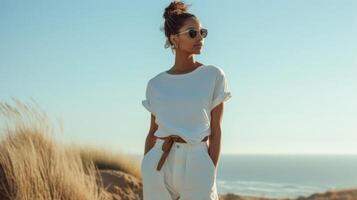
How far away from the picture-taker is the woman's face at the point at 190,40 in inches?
153

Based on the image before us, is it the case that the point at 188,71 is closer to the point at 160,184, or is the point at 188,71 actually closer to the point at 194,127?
the point at 194,127

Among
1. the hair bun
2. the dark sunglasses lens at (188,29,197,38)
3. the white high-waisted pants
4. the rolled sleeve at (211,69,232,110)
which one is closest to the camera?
the white high-waisted pants

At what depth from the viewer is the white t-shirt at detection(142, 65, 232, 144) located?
3740mm

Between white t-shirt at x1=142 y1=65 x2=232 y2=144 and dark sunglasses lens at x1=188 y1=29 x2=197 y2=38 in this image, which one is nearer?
white t-shirt at x1=142 y1=65 x2=232 y2=144

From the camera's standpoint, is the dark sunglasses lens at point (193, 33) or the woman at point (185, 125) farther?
the dark sunglasses lens at point (193, 33)

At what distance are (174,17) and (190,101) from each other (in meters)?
0.50

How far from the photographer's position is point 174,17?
157 inches

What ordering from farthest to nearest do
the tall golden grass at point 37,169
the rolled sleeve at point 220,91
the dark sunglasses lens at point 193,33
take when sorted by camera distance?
the tall golden grass at point 37,169 < the dark sunglasses lens at point 193,33 < the rolled sleeve at point 220,91

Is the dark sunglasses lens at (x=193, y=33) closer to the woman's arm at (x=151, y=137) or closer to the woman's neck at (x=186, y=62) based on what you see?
the woman's neck at (x=186, y=62)

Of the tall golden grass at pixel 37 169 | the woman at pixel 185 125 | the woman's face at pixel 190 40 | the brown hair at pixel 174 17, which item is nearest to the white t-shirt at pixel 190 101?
the woman at pixel 185 125

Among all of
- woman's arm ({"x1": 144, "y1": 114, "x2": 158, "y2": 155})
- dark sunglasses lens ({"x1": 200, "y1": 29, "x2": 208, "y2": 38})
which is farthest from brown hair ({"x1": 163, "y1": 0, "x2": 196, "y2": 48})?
woman's arm ({"x1": 144, "y1": 114, "x2": 158, "y2": 155})

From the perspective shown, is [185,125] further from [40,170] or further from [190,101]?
[40,170]

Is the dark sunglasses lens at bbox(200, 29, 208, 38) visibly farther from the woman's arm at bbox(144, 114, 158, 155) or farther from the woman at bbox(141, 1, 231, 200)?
the woman's arm at bbox(144, 114, 158, 155)

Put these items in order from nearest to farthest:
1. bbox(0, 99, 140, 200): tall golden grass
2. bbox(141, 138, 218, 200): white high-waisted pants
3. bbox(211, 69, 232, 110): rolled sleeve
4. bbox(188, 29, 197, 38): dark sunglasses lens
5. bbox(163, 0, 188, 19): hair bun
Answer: bbox(141, 138, 218, 200): white high-waisted pants, bbox(211, 69, 232, 110): rolled sleeve, bbox(188, 29, 197, 38): dark sunglasses lens, bbox(163, 0, 188, 19): hair bun, bbox(0, 99, 140, 200): tall golden grass
